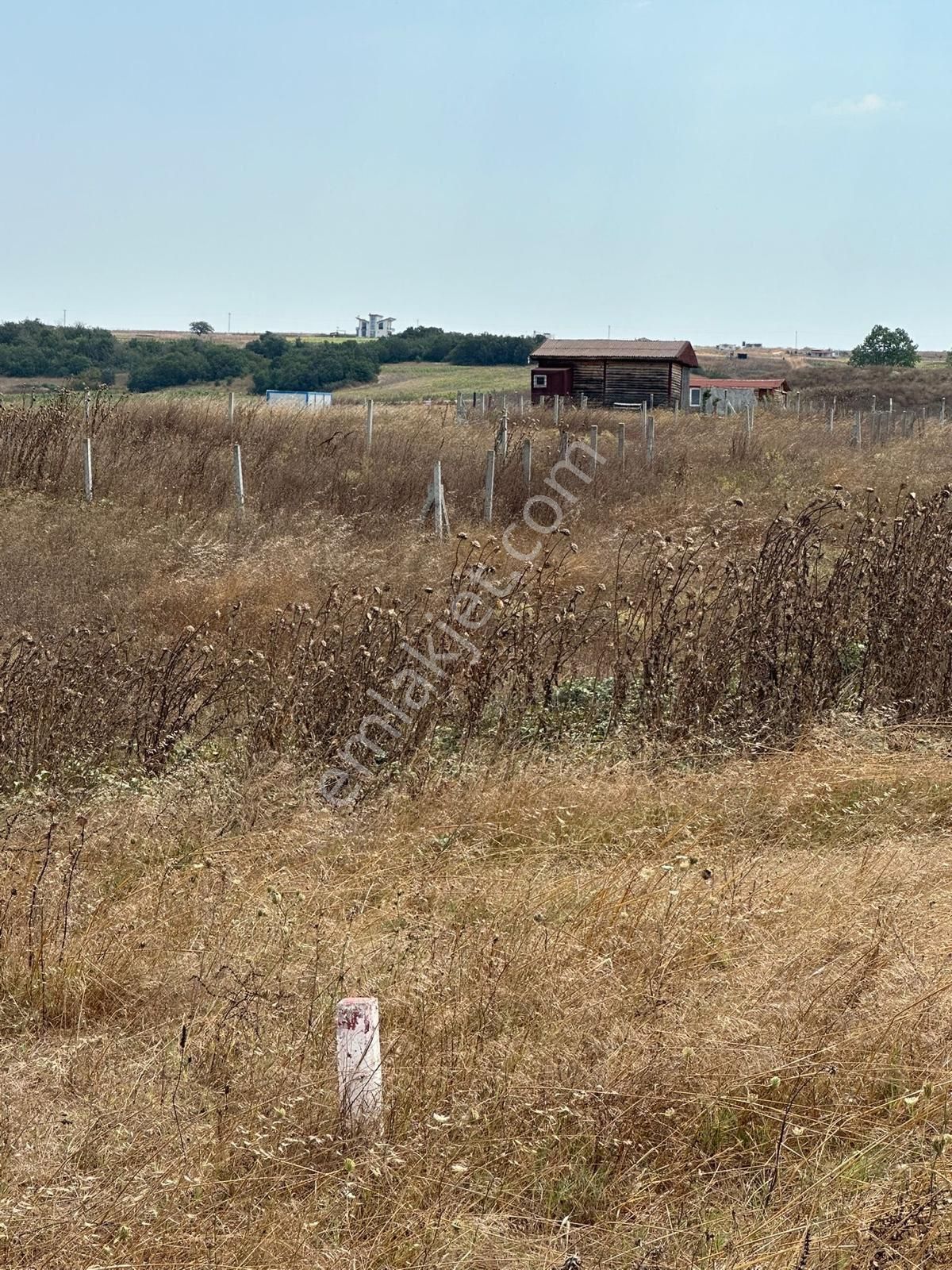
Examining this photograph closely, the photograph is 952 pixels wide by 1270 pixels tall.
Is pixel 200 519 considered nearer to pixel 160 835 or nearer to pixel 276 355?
pixel 160 835

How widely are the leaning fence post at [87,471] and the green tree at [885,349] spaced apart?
7728 centimetres

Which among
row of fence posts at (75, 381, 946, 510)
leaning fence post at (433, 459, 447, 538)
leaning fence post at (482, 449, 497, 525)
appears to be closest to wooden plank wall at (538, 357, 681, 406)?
row of fence posts at (75, 381, 946, 510)

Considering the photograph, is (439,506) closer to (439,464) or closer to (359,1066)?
(439,464)

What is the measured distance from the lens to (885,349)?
85500mm

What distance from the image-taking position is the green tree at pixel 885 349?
84.6 meters

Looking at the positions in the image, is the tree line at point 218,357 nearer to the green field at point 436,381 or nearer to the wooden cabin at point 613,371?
the green field at point 436,381

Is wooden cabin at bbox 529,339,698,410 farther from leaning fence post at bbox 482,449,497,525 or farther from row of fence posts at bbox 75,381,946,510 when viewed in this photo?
leaning fence post at bbox 482,449,497,525

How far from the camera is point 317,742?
20.9ft

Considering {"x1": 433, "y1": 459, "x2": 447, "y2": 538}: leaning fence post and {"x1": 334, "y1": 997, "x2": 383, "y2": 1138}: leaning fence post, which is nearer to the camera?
{"x1": 334, "y1": 997, "x2": 383, "y2": 1138}: leaning fence post

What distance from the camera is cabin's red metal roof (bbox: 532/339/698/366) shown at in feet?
143

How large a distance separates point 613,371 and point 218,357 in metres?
37.0

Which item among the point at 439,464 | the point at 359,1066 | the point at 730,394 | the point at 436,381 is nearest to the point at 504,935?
the point at 359,1066

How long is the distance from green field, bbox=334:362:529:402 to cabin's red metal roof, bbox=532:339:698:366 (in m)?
17.0

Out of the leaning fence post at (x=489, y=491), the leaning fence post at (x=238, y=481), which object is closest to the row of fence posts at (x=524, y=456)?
the leaning fence post at (x=489, y=491)
